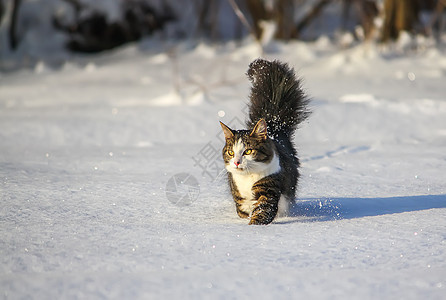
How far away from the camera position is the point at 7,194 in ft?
10.7

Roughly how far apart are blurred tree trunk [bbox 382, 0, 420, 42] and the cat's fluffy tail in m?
6.46

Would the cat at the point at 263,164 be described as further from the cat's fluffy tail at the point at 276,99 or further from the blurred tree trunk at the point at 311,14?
the blurred tree trunk at the point at 311,14

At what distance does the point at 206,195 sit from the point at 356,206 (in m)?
0.92

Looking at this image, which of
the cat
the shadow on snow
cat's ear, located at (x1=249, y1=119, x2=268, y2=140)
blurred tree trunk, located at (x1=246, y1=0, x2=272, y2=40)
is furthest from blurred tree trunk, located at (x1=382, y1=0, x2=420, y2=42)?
cat's ear, located at (x1=249, y1=119, x2=268, y2=140)

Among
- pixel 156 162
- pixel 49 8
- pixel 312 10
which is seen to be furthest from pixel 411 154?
pixel 49 8

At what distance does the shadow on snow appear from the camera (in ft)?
9.88

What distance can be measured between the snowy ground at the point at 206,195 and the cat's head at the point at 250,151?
0.99 ft

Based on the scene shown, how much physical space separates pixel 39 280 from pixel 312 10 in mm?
10564

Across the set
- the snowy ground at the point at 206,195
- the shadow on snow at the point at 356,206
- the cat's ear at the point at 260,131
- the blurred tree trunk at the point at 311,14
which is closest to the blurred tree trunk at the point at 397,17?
the snowy ground at the point at 206,195

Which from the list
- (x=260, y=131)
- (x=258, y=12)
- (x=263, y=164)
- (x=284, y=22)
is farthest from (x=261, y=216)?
(x=258, y=12)

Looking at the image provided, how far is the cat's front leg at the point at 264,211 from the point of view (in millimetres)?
2852

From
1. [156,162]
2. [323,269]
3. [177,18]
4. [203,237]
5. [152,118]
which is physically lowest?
[177,18]

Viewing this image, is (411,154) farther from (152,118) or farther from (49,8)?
(49,8)

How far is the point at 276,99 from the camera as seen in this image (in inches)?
137
